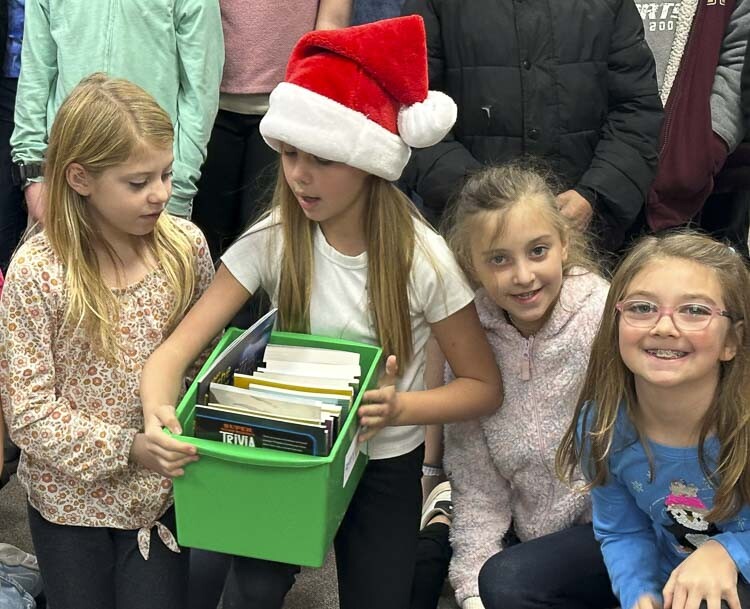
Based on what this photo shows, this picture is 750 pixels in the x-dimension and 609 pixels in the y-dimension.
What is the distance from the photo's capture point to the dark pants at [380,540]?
171 cm

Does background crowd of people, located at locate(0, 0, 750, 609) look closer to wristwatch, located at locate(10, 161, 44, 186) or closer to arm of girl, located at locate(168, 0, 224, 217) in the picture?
arm of girl, located at locate(168, 0, 224, 217)

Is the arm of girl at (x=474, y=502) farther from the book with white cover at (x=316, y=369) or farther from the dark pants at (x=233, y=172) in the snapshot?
A: the dark pants at (x=233, y=172)

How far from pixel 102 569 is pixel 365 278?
0.72 metres

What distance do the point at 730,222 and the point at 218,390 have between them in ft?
5.37

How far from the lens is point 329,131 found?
1.55 m

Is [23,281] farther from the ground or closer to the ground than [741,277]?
closer to the ground

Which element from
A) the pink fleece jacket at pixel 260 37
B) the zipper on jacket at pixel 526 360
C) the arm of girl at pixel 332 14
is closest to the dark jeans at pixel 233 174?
the pink fleece jacket at pixel 260 37

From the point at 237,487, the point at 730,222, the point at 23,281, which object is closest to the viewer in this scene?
the point at 237,487

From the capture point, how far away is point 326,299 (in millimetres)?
1710

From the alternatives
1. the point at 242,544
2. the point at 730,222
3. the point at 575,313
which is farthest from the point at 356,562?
the point at 730,222

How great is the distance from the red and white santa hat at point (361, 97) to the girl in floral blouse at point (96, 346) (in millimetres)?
263

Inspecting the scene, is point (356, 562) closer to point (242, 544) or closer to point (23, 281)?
point (242, 544)

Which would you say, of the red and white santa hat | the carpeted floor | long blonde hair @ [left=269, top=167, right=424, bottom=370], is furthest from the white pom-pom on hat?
the carpeted floor

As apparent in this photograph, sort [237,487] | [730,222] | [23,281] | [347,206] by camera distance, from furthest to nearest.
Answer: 1. [730,222]
2. [347,206]
3. [23,281]
4. [237,487]
